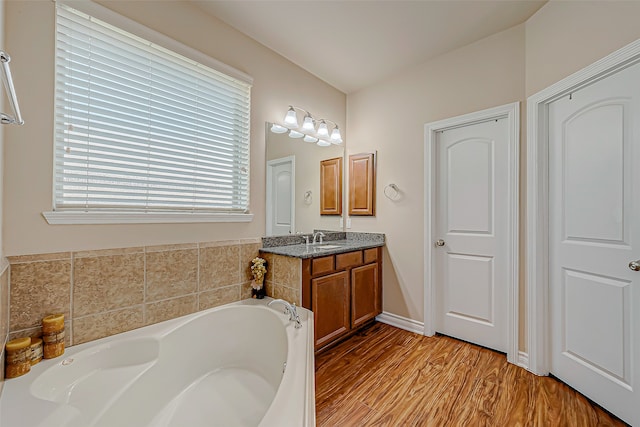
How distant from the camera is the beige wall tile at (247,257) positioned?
2195 mm

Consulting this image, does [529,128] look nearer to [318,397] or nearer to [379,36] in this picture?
[379,36]

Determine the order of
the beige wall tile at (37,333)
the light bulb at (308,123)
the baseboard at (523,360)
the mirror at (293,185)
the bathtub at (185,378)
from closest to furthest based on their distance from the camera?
the bathtub at (185,378) → the beige wall tile at (37,333) → the baseboard at (523,360) → the mirror at (293,185) → the light bulb at (308,123)

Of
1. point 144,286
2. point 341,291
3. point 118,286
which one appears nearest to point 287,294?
point 341,291

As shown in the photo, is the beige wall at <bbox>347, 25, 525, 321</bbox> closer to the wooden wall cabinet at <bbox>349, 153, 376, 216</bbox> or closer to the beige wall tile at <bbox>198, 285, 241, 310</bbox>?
the wooden wall cabinet at <bbox>349, 153, 376, 216</bbox>

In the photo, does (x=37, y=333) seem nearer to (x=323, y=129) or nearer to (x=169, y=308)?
(x=169, y=308)

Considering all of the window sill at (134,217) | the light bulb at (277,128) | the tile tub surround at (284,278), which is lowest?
the tile tub surround at (284,278)

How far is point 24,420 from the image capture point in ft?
3.11

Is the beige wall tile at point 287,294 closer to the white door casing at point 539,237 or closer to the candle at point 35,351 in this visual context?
the candle at point 35,351

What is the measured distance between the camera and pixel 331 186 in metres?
3.11

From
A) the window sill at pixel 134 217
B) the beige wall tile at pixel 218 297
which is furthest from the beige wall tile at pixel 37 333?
the beige wall tile at pixel 218 297

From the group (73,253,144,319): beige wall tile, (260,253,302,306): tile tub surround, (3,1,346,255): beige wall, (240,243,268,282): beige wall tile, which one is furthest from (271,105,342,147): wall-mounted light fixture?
(73,253,144,319): beige wall tile

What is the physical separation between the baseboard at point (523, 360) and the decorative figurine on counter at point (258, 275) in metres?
2.08

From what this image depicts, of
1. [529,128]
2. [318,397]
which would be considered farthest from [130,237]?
[529,128]

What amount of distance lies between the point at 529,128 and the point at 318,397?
2.42 metres
